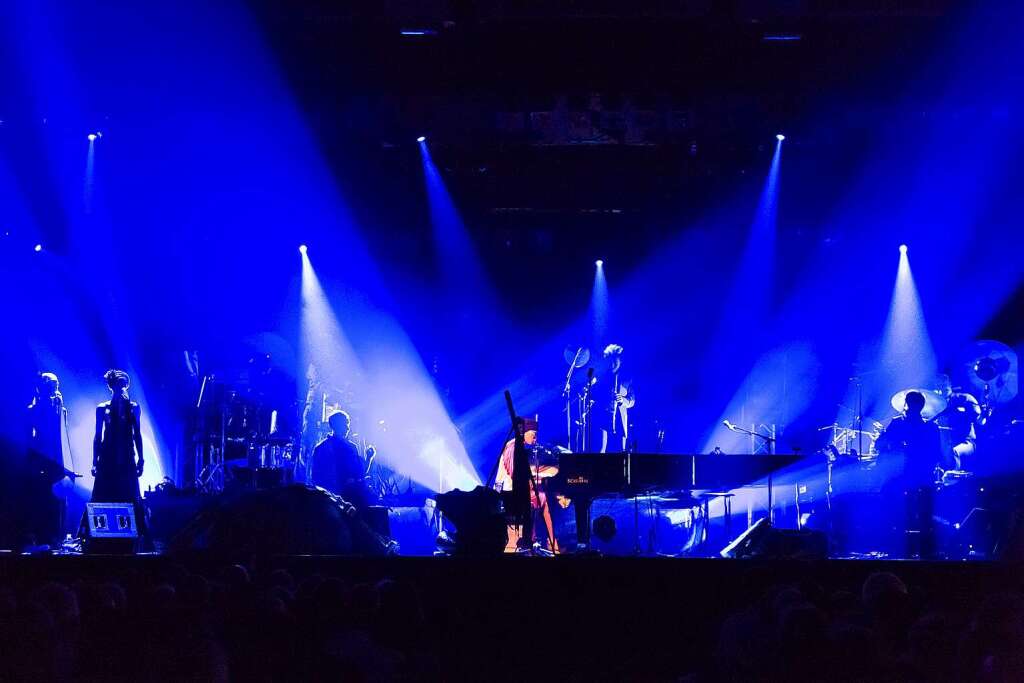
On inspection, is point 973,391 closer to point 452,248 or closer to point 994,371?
point 994,371

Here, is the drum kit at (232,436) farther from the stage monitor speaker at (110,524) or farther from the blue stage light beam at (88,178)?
the blue stage light beam at (88,178)

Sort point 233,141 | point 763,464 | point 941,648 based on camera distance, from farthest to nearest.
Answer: point 233,141 → point 763,464 → point 941,648

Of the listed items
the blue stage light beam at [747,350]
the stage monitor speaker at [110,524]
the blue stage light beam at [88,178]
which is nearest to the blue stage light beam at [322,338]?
the blue stage light beam at [88,178]

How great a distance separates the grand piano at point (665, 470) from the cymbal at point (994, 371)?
5.70m

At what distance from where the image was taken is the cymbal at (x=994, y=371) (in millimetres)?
13523

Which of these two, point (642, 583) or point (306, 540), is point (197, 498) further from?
point (642, 583)

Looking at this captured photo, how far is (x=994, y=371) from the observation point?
13.7 m

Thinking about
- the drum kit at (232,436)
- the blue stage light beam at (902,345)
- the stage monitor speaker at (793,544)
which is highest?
the blue stage light beam at (902,345)

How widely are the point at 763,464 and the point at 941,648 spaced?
552cm

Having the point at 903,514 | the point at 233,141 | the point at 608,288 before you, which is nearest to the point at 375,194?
the point at 233,141

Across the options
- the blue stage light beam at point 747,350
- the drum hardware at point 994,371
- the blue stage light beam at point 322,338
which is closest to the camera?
the drum hardware at point 994,371

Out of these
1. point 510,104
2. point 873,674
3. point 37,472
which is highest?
point 510,104

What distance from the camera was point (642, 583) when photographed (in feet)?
21.7

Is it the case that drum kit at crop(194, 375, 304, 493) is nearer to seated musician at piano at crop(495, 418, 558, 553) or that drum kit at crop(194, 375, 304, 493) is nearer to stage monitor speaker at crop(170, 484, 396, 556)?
seated musician at piano at crop(495, 418, 558, 553)
